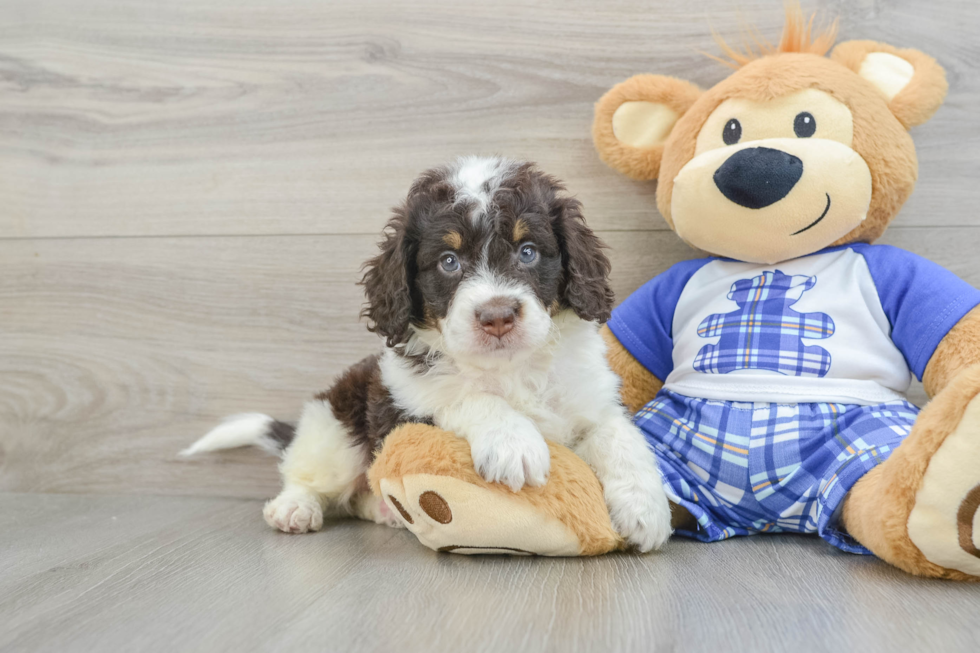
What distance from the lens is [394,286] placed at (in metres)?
1.62

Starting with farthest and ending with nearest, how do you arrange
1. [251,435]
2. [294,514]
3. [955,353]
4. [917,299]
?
[251,435]
[294,514]
[917,299]
[955,353]

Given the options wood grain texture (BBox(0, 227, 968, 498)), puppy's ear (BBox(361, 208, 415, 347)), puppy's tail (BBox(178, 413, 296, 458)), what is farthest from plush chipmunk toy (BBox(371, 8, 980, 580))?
wood grain texture (BBox(0, 227, 968, 498))

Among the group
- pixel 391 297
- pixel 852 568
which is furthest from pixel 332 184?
pixel 852 568

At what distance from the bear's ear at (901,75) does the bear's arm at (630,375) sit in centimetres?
90

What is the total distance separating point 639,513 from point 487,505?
1.07 feet

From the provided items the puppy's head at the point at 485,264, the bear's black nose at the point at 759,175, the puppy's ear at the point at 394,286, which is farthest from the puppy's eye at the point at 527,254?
the bear's black nose at the point at 759,175

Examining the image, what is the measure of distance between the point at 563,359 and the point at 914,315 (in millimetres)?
806

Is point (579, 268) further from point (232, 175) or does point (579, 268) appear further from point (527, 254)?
point (232, 175)

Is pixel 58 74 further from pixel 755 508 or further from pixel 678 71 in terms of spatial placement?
pixel 755 508

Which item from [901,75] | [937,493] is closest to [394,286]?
[937,493]

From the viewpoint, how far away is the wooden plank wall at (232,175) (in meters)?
2.22

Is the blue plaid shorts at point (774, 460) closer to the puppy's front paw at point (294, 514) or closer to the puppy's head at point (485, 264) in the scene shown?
the puppy's head at point (485, 264)

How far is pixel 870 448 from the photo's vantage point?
5.02 ft

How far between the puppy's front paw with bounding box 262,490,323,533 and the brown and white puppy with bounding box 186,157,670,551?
→ 0.31 m
